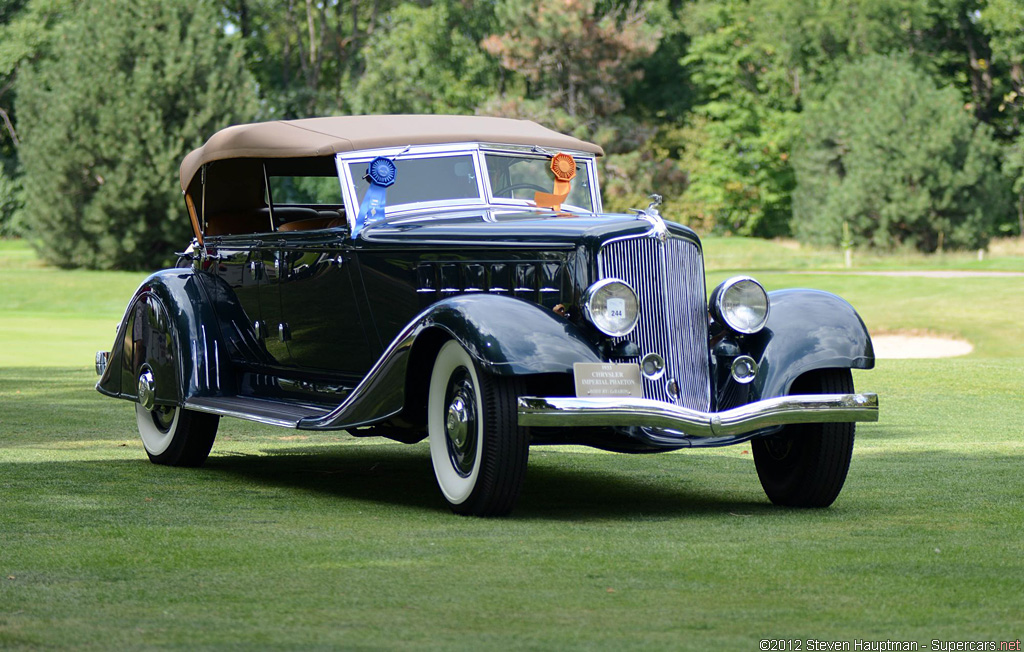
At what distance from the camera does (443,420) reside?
21.5 ft

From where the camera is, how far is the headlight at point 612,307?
6.27 metres

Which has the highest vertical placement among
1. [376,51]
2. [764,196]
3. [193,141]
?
[376,51]

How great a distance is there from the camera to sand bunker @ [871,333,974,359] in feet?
74.2

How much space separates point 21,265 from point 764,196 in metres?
33.3

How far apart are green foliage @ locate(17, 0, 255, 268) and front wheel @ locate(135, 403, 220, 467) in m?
33.8

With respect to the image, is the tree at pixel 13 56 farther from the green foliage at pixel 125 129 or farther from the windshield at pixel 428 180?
the windshield at pixel 428 180

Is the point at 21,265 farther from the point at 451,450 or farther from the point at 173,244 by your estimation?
the point at 451,450

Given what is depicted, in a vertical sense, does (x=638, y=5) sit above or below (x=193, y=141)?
above

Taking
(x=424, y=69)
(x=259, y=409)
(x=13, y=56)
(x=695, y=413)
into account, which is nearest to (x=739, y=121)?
(x=424, y=69)

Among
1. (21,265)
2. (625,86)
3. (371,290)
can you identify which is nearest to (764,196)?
(625,86)

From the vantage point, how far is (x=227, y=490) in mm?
7312

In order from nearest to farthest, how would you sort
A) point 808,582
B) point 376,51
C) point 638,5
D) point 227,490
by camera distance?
1. point 808,582
2. point 227,490
3. point 376,51
4. point 638,5

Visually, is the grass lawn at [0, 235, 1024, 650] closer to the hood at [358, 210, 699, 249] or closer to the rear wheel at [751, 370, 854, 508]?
the rear wheel at [751, 370, 854, 508]

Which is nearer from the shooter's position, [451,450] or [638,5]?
[451,450]
